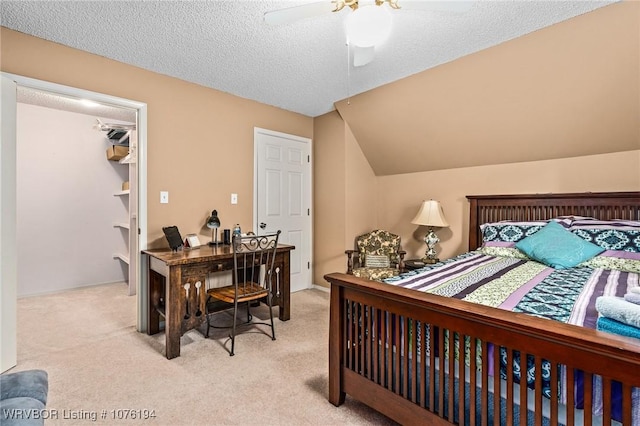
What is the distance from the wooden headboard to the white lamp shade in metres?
0.30

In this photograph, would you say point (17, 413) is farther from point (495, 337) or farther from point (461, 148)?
point (461, 148)

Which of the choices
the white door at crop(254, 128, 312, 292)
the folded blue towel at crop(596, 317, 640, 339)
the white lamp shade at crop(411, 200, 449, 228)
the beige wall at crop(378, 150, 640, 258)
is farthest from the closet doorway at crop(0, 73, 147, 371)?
the folded blue towel at crop(596, 317, 640, 339)

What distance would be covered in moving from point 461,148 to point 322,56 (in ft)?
5.84

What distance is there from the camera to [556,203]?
9.27 feet

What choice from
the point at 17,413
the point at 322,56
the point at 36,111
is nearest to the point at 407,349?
the point at 17,413

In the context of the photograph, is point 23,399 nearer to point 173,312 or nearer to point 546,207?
point 173,312

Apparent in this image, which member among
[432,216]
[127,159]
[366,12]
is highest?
[366,12]

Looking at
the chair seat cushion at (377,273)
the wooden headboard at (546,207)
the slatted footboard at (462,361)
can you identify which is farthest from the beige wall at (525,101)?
the slatted footboard at (462,361)

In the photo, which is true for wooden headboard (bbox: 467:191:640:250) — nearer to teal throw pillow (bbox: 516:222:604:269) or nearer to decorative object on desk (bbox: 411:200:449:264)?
decorative object on desk (bbox: 411:200:449:264)

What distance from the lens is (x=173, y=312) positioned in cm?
235

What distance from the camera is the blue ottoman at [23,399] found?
34.8 inches

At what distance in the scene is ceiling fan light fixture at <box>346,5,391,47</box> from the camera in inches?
57.6

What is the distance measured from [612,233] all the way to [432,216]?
145 centimetres

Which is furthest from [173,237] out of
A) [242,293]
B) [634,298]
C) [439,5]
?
[634,298]
